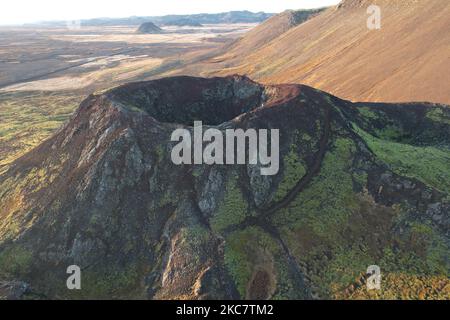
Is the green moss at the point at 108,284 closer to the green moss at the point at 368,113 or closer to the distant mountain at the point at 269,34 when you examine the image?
the green moss at the point at 368,113

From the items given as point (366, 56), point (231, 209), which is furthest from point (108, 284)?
point (366, 56)

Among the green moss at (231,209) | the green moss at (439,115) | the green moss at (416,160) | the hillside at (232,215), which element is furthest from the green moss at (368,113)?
the green moss at (231,209)

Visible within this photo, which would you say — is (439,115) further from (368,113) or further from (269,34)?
(269,34)

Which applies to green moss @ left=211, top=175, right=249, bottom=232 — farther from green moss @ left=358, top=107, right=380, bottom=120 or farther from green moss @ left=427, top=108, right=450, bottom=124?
green moss @ left=427, top=108, right=450, bottom=124

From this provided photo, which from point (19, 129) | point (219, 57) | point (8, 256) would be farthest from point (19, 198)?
point (219, 57)

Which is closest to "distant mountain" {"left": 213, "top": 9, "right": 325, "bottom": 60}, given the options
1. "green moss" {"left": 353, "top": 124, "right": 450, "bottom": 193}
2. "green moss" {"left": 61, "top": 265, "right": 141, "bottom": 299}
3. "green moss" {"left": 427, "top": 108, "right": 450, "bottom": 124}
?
"green moss" {"left": 427, "top": 108, "right": 450, "bottom": 124}

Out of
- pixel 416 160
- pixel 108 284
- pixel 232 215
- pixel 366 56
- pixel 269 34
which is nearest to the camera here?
pixel 108 284

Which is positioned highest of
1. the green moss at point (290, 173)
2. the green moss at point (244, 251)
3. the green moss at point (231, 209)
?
the green moss at point (290, 173)
